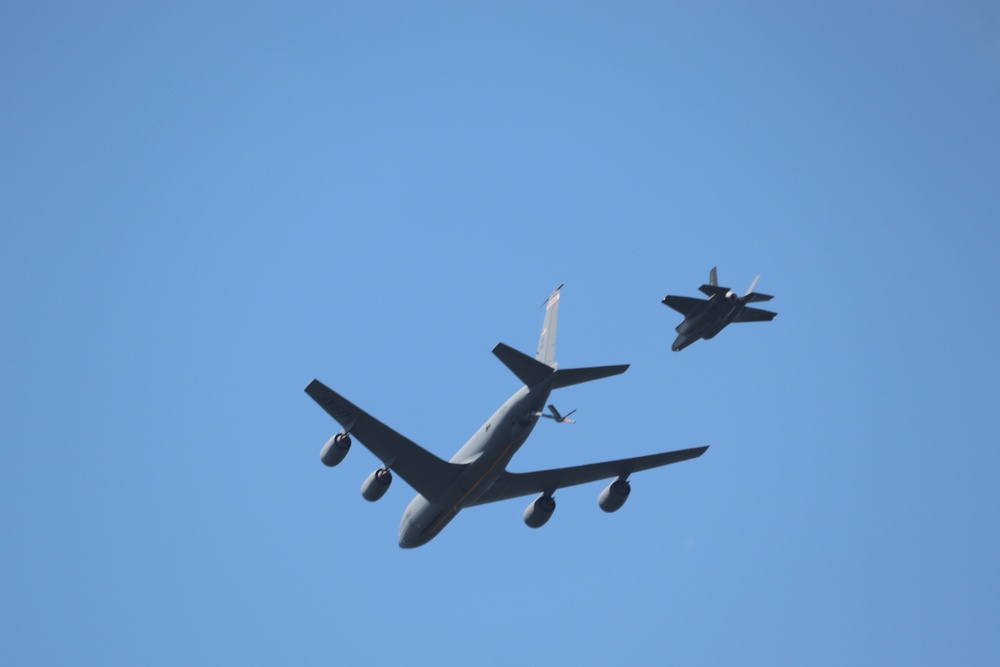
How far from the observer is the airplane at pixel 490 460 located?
96.3 ft

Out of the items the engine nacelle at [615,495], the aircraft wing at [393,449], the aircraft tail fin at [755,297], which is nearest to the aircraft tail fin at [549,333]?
the aircraft wing at [393,449]

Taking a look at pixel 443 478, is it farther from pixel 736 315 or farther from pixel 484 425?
pixel 736 315

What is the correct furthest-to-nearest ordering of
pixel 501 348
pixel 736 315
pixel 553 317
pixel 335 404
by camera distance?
pixel 736 315, pixel 553 317, pixel 335 404, pixel 501 348

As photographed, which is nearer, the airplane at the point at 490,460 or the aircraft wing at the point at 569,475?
the airplane at the point at 490,460

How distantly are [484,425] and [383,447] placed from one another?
4054 mm

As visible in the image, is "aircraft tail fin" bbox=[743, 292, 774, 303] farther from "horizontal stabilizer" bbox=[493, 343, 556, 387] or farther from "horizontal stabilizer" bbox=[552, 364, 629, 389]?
"horizontal stabilizer" bbox=[493, 343, 556, 387]

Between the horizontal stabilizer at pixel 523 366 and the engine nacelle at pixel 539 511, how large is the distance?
908cm

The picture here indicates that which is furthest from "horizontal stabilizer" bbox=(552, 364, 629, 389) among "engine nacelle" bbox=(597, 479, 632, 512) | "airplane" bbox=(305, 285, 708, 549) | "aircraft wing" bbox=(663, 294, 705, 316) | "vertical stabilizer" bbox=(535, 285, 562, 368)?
"aircraft wing" bbox=(663, 294, 705, 316)

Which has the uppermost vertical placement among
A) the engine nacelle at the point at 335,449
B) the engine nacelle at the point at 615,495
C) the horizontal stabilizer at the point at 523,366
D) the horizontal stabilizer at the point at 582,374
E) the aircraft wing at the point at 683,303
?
the engine nacelle at the point at 335,449

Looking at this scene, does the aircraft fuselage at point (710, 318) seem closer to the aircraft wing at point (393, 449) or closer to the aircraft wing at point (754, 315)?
the aircraft wing at point (754, 315)

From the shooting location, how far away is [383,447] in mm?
32750

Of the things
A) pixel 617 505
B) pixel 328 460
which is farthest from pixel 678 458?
pixel 328 460

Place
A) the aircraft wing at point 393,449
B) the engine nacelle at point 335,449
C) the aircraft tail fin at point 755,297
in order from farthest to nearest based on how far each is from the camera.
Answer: the aircraft tail fin at point 755,297, the engine nacelle at point 335,449, the aircraft wing at point 393,449

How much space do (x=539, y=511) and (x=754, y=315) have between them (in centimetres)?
1349
